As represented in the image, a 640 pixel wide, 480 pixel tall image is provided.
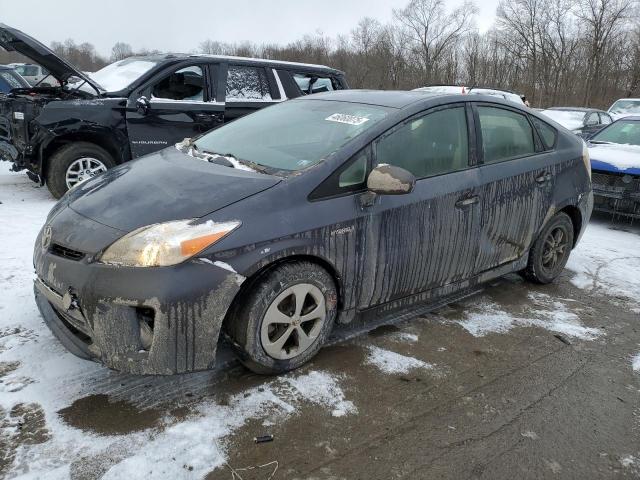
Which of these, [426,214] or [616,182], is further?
[616,182]

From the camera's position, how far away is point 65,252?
8.58 ft

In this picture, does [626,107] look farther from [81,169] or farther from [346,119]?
[346,119]

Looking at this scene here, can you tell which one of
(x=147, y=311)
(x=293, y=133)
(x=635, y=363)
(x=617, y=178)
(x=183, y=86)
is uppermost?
(x=183, y=86)

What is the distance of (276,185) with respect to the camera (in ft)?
9.14

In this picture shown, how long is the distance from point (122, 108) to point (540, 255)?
494cm

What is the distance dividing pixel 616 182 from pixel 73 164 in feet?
22.8

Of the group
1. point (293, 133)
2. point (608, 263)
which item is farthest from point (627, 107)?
point (293, 133)

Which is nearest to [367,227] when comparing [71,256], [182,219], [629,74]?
[182,219]

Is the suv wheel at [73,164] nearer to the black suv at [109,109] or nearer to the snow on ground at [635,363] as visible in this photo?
the black suv at [109,109]

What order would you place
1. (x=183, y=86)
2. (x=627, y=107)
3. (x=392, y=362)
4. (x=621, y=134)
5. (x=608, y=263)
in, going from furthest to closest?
(x=627, y=107) < (x=621, y=134) < (x=183, y=86) < (x=608, y=263) < (x=392, y=362)

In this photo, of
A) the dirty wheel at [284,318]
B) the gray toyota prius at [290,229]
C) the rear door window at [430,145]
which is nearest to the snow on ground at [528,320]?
the gray toyota prius at [290,229]

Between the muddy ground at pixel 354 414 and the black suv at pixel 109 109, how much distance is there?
350 centimetres

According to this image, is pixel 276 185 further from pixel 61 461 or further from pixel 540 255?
pixel 540 255

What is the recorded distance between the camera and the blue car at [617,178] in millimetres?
6805
